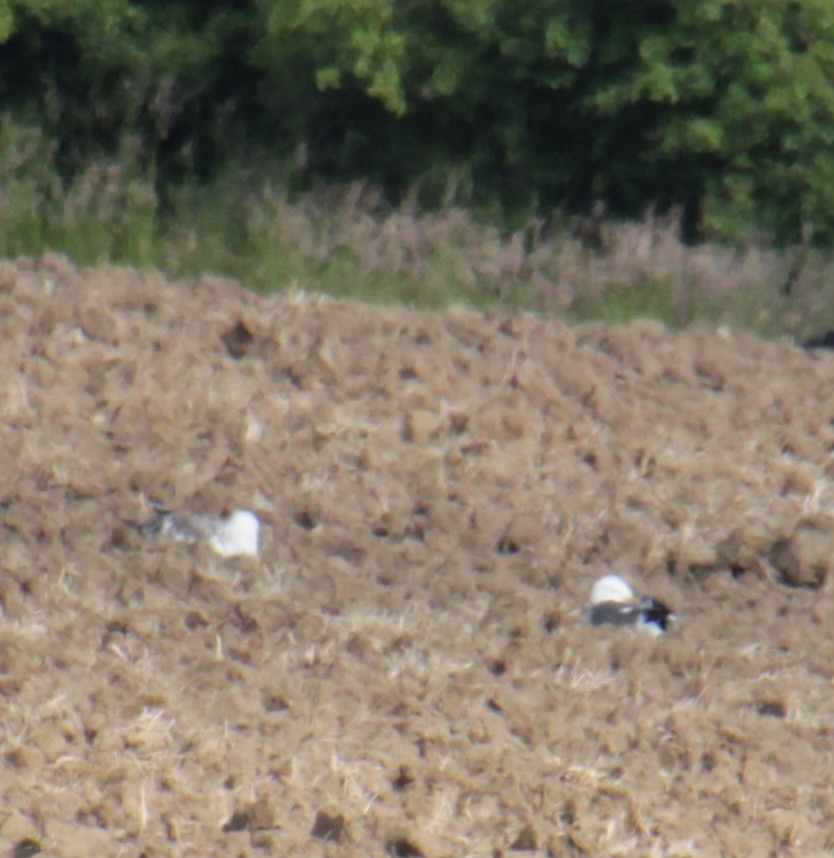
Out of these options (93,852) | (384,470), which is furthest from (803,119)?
(93,852)

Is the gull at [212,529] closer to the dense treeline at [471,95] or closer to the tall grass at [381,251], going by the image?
the tall grass at [381,251]

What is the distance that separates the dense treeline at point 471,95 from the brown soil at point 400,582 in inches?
78.4

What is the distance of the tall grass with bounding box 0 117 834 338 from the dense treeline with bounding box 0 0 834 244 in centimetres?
37

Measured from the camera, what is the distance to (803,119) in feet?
24.7

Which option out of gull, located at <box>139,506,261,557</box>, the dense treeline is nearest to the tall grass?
the dense treeline

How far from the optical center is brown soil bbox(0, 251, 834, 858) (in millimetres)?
3328

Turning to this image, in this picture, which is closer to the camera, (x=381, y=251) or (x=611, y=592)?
(x=611, y=592)

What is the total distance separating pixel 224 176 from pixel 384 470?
131 inches

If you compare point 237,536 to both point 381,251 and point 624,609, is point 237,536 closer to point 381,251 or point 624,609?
point 624,609

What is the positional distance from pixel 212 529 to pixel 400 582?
53 cm

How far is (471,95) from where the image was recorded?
793cm

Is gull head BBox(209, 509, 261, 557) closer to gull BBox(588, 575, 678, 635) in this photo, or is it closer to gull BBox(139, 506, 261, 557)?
gull BBox(139, 506, 261, 557)

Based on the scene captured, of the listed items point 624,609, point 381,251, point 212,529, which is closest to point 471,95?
point 381,251

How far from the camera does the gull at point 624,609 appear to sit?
4199mm
